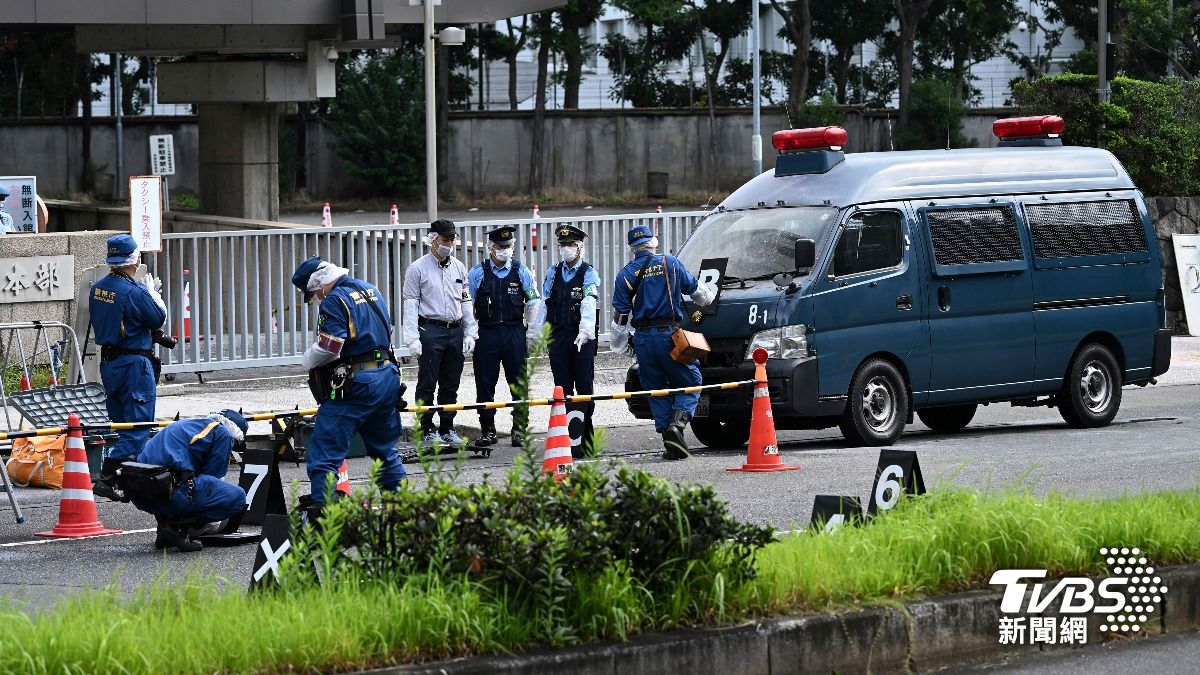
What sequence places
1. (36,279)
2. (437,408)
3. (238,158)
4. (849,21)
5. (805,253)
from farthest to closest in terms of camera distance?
(849,21), (238,158), (36,279), (805,253), (437,408)

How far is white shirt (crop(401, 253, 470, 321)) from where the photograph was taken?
14859 mm

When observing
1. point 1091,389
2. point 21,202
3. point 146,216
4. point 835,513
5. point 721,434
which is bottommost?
point 721,434

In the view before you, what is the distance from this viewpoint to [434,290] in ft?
48.8

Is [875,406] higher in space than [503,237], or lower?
lower

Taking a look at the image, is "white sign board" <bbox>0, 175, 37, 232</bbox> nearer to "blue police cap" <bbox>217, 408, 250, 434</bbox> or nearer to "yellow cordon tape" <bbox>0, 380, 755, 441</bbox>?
"yellow cordon tape" <bbox>0, 380, 755, 441</bbox>

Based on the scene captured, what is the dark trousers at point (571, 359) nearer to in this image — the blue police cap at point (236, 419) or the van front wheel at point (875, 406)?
the van front wheel at point (875, 406)

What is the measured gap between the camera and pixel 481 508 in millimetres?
6812

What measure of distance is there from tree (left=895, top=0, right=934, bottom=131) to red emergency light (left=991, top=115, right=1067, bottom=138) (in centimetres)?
3744

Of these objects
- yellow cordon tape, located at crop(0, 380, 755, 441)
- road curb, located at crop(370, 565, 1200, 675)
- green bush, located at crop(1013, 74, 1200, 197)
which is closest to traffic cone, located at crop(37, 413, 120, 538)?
yellow cordon tape, located at crop(0, 380, 755, 441)

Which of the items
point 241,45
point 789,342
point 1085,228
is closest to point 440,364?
point 789,342

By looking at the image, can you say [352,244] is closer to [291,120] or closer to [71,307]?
[71,307]

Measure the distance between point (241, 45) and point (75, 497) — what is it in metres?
17.3

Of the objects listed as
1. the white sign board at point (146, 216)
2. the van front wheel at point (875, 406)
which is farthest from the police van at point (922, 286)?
the white sign board at point (146, 216)

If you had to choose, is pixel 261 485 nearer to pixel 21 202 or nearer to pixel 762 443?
pixel 762 443
